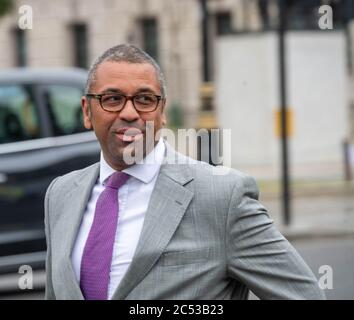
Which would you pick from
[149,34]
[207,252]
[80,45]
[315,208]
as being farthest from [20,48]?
[207,252]

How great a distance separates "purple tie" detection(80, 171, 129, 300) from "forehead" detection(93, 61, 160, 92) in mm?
212

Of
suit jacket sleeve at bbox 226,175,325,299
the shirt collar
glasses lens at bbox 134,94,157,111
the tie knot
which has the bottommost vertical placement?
suit jacket sleeve at bbox 226,175,325,299

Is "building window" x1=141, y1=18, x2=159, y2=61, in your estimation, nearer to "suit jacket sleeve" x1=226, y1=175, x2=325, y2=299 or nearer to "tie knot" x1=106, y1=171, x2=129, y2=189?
"tie knot" x1=106, y1=171, x2=129, y2=189

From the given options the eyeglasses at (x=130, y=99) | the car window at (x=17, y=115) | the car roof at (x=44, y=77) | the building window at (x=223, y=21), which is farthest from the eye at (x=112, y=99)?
the building window at (x=223, y=21)

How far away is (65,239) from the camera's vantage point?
2.51 m

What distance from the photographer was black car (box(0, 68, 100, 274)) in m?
7.83

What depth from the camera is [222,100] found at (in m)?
17.8

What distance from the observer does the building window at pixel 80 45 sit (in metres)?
33.9

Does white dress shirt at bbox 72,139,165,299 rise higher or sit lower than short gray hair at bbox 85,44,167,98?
lower

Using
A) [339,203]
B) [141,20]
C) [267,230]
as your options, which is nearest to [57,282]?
[267,230]

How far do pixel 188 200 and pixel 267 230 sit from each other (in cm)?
20

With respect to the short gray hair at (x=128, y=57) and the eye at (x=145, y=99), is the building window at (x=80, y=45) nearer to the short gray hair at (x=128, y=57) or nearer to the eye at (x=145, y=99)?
the short gray hair at (x=128, y=57)

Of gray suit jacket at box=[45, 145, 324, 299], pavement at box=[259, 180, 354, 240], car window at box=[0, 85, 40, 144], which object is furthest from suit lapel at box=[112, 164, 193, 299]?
pavement at box=[259, 180, 354, 240]
